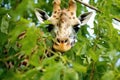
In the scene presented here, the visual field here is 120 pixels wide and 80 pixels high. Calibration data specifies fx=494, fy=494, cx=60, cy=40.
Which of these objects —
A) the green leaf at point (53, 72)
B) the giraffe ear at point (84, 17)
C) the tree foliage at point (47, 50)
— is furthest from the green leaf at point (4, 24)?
the giraffe ear at point (84, 17)

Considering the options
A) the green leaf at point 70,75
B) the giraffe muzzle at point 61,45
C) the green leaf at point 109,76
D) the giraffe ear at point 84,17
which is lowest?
the giraffe ear at point 84,17

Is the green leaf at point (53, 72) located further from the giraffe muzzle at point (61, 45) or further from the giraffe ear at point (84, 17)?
the giraffe ear at point (84, 17)

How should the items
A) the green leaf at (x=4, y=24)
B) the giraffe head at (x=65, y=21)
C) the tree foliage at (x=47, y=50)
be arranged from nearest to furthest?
1. the tree foliage at (x=47, y=50)
2. the green leaf at (x=4, y=24)
3. the giraffe head at (x=65, y=21)

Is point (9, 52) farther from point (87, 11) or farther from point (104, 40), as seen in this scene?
point (87, 11)

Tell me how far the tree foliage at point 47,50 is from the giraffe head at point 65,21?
0.25ft

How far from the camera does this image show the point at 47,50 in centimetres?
269

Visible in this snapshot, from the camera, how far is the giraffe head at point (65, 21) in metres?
3.33

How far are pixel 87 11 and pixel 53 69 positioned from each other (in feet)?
5.84

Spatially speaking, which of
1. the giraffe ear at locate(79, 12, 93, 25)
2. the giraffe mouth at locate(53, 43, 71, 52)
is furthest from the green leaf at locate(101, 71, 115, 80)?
the giraffe ear at locate(79, 12, 93, 25)

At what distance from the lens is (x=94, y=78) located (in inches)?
128

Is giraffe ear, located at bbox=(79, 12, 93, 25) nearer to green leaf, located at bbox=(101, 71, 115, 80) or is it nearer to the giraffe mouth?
the giraffe mouth

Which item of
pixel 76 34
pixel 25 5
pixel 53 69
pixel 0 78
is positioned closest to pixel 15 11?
pixel 25 5

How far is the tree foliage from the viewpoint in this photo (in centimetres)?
A: 239

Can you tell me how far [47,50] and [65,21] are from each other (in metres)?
0.93
